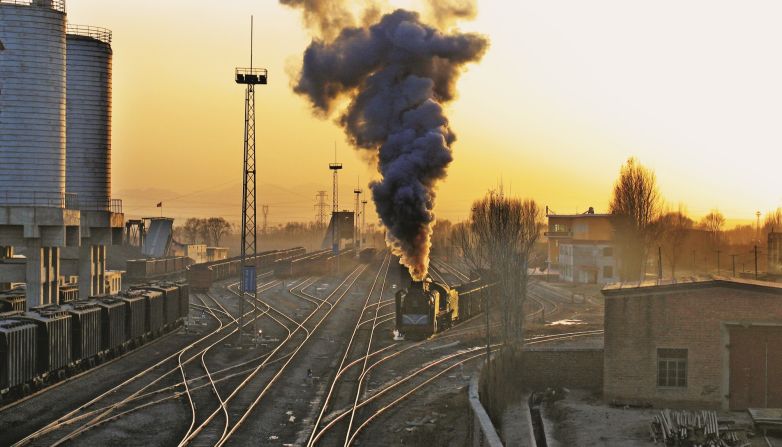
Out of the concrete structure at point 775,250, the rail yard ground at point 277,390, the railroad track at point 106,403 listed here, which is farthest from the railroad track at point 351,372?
the concrete structure at point 775,250

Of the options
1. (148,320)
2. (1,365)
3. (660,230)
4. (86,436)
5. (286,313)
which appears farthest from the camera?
(660,230)

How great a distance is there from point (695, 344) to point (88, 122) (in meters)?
43.9

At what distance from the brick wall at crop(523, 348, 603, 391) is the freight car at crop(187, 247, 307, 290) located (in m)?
18.1

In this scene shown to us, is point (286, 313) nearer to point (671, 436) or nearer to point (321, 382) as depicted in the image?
point (321, 382)

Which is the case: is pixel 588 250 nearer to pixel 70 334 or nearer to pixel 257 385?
pixel 257 385

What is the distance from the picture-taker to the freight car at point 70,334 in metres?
26.8

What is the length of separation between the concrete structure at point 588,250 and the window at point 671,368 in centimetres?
5773

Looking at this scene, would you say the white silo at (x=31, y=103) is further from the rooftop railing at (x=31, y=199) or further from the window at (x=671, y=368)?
the window at (x=671, y=368)

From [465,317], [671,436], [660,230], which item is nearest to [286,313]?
[465,317]

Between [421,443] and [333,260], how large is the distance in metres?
82.3

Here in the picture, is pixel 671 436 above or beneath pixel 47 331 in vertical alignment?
beneath

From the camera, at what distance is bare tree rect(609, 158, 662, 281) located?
80.9 m

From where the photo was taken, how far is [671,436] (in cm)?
2434

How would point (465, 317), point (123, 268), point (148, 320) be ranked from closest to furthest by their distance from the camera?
point (148, 320) < point (465, 317) < point (123, 268)
